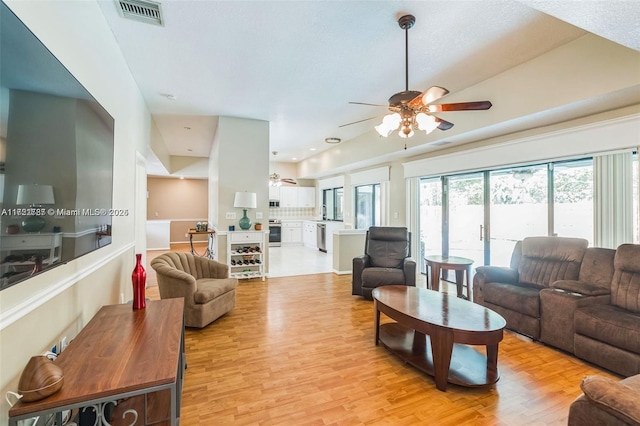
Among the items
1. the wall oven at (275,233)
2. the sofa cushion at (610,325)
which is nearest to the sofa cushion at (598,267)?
the sofa cushion at (610,325)

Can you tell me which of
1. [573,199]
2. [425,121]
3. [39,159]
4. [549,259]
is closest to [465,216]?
[573,199]

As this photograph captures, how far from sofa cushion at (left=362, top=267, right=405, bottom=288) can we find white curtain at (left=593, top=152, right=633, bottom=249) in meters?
2.25

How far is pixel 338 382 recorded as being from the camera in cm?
227

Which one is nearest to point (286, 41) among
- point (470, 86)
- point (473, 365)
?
point (470, 86)

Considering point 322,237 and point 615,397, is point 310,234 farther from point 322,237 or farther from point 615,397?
point 615,397

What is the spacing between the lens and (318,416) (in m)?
1.89

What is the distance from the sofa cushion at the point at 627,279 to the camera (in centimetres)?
256

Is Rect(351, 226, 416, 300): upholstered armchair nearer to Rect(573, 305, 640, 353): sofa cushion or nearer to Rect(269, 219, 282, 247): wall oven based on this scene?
Rect(573, 305, 640, 353): sofa cushion

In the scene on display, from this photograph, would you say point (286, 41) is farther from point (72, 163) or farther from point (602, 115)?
point (602, 115)

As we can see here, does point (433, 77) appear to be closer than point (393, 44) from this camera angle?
No

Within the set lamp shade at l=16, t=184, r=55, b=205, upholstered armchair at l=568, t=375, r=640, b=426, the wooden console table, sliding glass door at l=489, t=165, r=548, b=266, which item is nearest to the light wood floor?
the wooden console table

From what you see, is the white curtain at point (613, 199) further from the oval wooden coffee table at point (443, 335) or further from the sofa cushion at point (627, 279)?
the oval wooden coffee table at point (443, 335)

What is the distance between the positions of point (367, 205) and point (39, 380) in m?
6.98

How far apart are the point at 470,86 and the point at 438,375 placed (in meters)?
3.57
